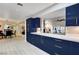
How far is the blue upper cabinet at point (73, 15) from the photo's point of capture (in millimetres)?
4074

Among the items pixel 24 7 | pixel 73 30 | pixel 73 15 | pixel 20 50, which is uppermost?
pixel 24 7

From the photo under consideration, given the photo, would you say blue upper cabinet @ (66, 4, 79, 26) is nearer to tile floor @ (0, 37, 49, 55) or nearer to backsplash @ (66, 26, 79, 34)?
backsplash @ (66, 26, 79, 34)

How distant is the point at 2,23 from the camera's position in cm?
1423

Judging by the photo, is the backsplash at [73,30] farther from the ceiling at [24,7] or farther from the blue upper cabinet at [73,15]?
the ceiling at [24,7]

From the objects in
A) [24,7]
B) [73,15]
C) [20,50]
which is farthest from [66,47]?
[20,50]

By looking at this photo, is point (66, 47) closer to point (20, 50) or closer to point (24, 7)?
point (24, 7)

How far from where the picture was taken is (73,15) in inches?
168

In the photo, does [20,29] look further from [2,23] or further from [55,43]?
[55,43]

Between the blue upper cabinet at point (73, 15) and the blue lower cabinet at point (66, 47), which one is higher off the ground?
the blue upper cabinet at point (73, 15)

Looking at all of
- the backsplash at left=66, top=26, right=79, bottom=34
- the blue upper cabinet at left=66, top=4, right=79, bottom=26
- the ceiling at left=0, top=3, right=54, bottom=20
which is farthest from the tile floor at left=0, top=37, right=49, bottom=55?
the blue upper cabinet at left=66, top=4, right=79, bottom=26

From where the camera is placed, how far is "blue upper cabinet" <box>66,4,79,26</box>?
4074mm

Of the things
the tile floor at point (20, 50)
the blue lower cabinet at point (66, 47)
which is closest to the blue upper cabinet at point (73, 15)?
the blue lower cabinet at point (66, 47)

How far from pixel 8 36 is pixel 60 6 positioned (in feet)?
35.1
